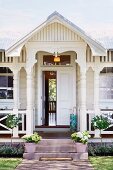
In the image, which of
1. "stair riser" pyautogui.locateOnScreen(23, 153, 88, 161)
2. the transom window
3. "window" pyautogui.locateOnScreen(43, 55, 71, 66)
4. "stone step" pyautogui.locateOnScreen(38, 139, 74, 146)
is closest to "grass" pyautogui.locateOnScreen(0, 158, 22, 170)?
"stair riser" pyautogui.locateOnScreen(23, 153, 88, 161)

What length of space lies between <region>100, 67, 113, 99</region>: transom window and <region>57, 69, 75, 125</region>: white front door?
3.87 ft

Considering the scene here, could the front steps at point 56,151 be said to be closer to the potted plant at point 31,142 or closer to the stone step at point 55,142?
the stone step at point 55,142

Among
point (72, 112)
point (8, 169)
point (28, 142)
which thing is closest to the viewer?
point (8, 169)

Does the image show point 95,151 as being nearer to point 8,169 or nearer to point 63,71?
point 8,169

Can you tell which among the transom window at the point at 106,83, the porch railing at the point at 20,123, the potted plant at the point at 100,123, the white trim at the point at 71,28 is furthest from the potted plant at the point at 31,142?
the transom window at the point at 106,83

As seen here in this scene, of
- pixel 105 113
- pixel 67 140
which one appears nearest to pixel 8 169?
pixel 67 140

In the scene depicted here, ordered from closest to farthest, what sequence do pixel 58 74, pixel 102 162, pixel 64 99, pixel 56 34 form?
pixel 102 162, pixel 56 34, pixel 64 99, pixel 58 74

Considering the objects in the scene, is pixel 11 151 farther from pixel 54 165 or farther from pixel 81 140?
pixel 81 140

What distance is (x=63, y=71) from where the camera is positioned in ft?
54.2

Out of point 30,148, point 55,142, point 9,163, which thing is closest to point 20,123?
point 55,142

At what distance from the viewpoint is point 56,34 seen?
14.0 m

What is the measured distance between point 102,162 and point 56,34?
4.55 m

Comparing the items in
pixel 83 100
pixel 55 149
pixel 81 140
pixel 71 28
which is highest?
pixel 71 28

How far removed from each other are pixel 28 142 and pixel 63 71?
14.5 ft
